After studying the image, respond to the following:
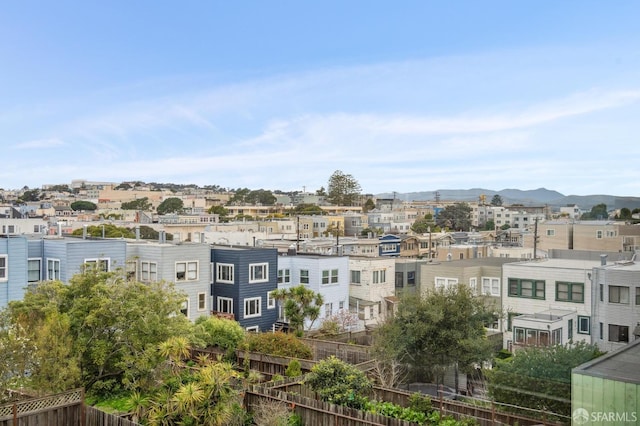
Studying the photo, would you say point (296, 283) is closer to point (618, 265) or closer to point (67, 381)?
point (618, 265)

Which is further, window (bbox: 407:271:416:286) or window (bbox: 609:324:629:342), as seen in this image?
window (bbox: 407:271:416:286)

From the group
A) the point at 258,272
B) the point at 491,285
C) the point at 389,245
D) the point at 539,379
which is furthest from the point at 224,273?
the point at 389,245

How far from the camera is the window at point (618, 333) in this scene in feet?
93.8

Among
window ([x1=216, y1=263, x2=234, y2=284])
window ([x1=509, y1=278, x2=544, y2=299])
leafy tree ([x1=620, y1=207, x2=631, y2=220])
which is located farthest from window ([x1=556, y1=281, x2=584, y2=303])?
window ([x1=216, y1=263, x2=234, y2=284])

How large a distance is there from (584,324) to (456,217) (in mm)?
105101

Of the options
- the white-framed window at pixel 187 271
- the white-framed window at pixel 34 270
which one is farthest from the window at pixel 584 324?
the white-framed window at pixel 34 270

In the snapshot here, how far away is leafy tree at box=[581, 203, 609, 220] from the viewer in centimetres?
3910

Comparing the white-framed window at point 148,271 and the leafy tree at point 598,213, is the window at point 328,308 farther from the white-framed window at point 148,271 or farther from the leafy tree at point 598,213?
the leafy tree at point 598,213

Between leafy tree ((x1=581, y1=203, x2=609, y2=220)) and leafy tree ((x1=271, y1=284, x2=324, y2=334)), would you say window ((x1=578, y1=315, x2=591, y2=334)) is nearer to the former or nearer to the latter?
leafy tree ((x1=581, y1=203, x2=609, y2=220))

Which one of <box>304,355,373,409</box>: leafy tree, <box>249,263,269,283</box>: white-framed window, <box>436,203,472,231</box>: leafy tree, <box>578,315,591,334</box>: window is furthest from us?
<box>436,203,472,231</box>: leafy tree

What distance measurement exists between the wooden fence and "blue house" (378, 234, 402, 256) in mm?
57178

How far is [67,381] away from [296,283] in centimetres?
2214

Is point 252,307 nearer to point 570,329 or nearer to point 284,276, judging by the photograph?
point 284,276

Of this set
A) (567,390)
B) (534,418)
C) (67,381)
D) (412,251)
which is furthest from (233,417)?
(412,251)
